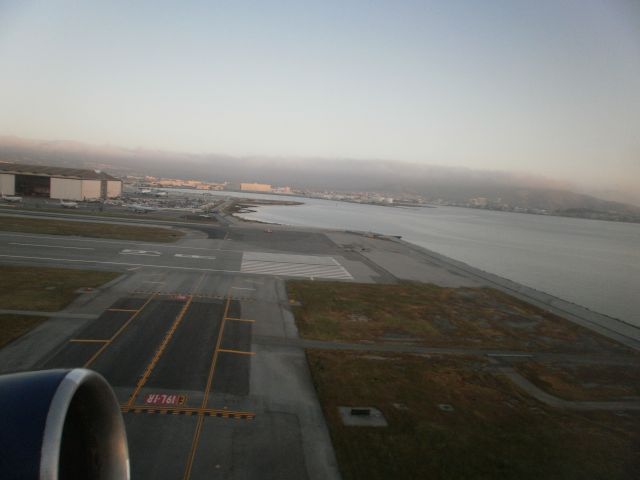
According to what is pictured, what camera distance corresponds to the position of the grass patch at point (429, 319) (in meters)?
30.7

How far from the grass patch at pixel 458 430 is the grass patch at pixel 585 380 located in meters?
2.10

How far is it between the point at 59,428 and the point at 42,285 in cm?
3637

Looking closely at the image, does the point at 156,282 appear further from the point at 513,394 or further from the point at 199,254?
the point at 513,394

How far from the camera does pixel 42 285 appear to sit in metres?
34.3

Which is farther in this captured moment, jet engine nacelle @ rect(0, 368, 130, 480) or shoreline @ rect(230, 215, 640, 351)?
shoreline @ rect(230, 215, 640, 351)

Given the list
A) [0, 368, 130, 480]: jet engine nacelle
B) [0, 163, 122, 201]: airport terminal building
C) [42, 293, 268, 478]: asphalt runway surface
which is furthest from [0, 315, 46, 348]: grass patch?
[0, 163, 122, 201]: airport terminal building

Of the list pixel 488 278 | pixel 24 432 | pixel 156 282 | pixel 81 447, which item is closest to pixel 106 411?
pixel 81 447

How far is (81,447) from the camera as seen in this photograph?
5.80m

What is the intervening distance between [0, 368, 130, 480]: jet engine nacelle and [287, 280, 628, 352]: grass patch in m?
23.2

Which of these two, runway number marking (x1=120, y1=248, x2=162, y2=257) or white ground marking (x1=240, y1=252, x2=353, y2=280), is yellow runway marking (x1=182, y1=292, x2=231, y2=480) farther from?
runway number marking (x1=120, y1=248, x2=162, y2=257)

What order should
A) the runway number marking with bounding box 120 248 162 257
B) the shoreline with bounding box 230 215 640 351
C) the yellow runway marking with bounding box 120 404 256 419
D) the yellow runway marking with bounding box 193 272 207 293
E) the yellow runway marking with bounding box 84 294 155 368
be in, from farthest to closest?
1. the runway number marking with bounding box 120 248 162 257
2. the yellow runway marking with bounding box 193 272 207 293
3. the shoreline with bounding box 230 215 640 351
4. the yellow runway marking with bounding box 84 294 155 368
5. the yellow runway marking with bounding box 120 404 256 419

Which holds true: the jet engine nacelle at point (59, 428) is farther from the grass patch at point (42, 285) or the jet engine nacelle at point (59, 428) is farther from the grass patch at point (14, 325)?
the grass patch at point (42, 285)

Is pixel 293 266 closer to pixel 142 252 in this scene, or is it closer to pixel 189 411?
pixel 142 252

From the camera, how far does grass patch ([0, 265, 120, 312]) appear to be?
2978 cm
